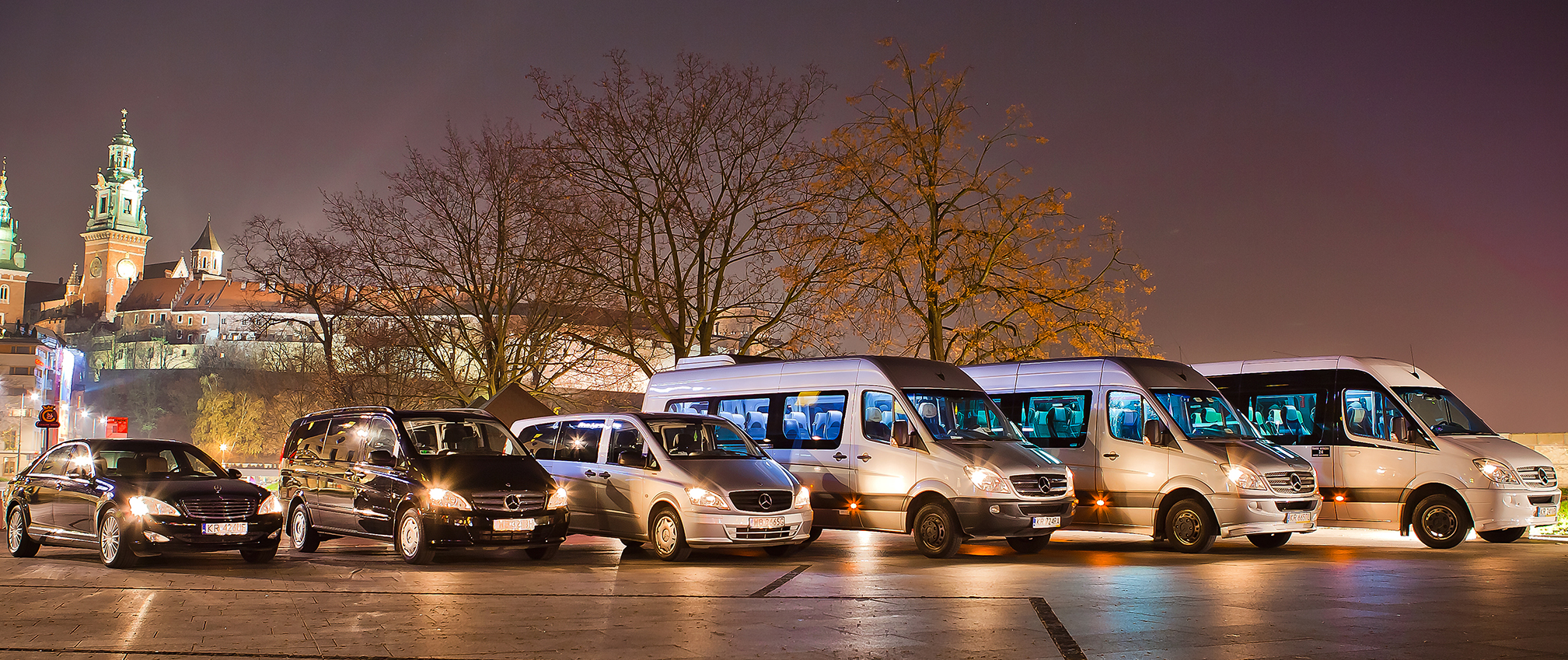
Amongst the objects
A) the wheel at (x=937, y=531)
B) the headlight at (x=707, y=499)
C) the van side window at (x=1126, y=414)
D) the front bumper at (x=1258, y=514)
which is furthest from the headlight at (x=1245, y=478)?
the headlight at (x=707, y=499)

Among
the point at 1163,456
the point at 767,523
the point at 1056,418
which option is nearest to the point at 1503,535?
the point at 1163,456

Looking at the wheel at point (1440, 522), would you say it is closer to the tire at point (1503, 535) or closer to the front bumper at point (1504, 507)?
the front bumper at point (1504, 507)

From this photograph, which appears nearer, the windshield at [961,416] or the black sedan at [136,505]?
the black sedan at [136,505]

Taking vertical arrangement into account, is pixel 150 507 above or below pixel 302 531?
above

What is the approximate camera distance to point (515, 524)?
48.8 feet

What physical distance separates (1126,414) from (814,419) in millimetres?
4084

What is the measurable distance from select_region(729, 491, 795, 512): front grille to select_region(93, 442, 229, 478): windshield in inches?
232

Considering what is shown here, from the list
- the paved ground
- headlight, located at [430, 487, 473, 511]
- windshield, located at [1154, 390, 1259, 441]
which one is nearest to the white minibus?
the paved ground

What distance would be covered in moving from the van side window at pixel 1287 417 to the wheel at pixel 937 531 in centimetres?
587

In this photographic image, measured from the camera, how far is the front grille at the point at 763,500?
1490 cm

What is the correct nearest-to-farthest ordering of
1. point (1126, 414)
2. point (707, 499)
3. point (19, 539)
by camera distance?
1. point (707, 499)
2. point (19, 539)
3. point (1126, 414)

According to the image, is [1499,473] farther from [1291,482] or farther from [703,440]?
[703,440]

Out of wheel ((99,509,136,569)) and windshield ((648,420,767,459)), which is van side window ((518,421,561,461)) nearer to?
windshield ((648,420,767,459))

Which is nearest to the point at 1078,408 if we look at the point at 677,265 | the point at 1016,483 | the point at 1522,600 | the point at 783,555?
the point at 1016,483
